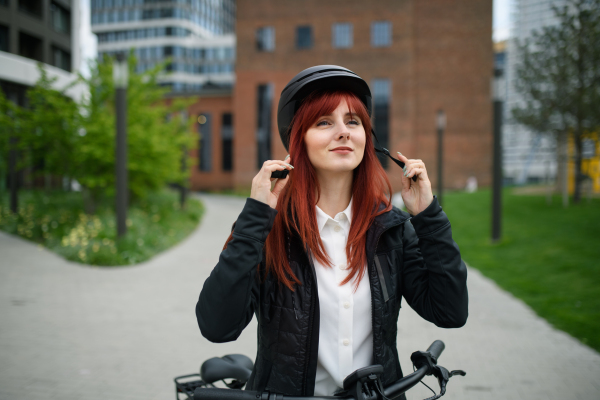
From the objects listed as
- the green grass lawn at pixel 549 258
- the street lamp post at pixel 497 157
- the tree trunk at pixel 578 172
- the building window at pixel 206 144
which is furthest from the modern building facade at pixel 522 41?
the building window at pixel 206 144

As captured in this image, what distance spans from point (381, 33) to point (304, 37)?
602cm

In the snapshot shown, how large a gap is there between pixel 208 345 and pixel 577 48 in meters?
14.0

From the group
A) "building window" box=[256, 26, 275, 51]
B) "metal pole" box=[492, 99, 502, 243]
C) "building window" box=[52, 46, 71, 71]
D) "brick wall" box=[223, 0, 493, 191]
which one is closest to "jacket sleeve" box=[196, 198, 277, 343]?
"metal pole" box=[492, 99, 502, 243]

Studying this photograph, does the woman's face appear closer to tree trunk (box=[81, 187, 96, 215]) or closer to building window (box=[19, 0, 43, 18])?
tree trunk (box=[81, 187, 96, 215])

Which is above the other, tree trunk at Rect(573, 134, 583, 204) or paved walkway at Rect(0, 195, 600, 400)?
tree trunk at Rect(573, 134, 583, 204)

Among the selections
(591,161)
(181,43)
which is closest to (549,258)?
(591,161)

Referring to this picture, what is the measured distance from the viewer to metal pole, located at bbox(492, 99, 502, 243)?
982 cm

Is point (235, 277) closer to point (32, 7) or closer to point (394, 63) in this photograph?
point (32, 7)

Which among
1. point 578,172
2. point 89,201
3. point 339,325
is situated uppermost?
point 578,172

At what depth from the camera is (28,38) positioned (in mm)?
11914

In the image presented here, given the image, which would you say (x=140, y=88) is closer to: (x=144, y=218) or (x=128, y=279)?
(x=144, y=218)

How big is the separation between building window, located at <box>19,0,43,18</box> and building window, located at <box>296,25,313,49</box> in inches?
938

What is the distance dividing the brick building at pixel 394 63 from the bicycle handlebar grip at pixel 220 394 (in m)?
32.4

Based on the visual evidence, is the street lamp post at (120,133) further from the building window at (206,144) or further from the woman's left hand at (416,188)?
the building window at (206,144)
